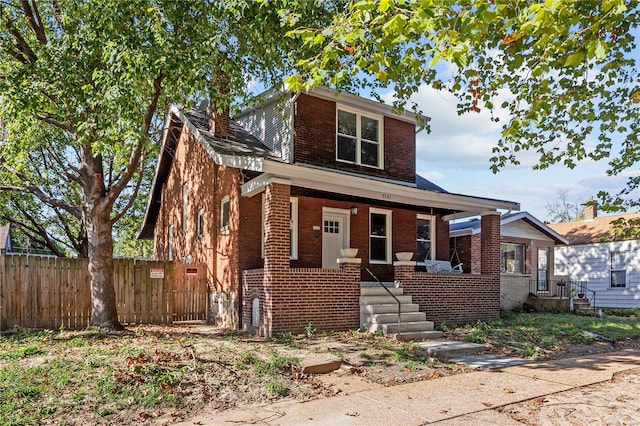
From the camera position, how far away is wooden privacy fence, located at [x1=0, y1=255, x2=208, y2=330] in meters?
11.0

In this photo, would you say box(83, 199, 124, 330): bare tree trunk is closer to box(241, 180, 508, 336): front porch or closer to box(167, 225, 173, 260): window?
box(241, 180, 508, 336): front porch

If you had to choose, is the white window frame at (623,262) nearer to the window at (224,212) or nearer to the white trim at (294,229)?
the white trim at (294,229)

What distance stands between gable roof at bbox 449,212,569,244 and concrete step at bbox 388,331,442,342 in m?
8.92

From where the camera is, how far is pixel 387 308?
36.9 ft

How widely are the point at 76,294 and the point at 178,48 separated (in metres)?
6.53

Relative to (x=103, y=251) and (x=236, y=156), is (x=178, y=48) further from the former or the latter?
(x=103, y=251)

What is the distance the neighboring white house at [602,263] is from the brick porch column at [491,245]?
9085mm

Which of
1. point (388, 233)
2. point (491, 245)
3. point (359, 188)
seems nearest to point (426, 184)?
point (388, 233)

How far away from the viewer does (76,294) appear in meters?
11.9

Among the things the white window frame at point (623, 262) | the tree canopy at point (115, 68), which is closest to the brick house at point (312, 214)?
the tree canopy at point (115, 68)

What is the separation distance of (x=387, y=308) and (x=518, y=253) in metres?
11.6

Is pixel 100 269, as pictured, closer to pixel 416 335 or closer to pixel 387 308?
pixel 387 308

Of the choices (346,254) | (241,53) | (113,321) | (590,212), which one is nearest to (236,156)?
(241,53)

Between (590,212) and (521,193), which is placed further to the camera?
(521,193)
